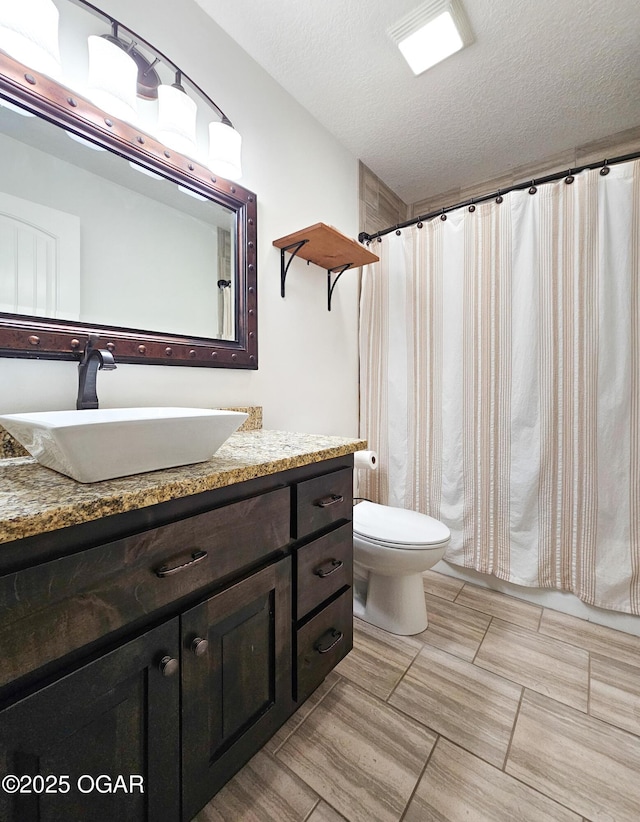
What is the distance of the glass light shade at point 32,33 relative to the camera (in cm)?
86

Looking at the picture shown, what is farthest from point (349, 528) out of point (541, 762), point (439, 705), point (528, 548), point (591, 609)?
point (591, 609)

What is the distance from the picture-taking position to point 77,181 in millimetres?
1061

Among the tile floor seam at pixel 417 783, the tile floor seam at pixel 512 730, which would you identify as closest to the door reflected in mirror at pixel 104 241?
the tile floor seam at pixel 417 783

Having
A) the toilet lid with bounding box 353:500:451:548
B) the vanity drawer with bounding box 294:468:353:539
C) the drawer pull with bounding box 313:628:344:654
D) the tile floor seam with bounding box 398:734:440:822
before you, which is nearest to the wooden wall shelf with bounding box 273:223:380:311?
the vanity drawer with bounding box 294:468:353:539

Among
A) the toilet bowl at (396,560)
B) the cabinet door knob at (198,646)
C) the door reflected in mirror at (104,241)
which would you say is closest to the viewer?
the cabinet door knob at (198,646)

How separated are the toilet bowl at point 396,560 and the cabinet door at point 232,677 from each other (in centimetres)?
58

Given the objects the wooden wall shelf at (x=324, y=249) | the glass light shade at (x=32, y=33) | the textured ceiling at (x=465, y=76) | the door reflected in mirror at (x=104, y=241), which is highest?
the textured ceiling at (x=465, y=76)

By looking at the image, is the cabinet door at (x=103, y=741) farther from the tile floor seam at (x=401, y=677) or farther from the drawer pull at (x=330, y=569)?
the tile floor seam at (x=401, y=677)

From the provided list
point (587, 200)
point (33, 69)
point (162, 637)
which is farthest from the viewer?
point (587, 200)

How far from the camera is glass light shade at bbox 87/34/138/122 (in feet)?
3.32

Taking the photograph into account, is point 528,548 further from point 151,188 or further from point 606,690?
point 151,188

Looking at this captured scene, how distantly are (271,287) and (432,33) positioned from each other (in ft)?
3.74

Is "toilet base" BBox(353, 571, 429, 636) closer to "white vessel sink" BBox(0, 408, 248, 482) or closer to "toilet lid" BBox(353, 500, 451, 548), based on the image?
"toilet lid" BBox(353, 500, 451, 548)

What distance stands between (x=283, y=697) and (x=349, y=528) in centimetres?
50
